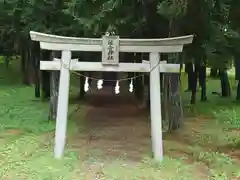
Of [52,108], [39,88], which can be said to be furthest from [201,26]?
[39,88]

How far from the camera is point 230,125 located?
12.3 meters

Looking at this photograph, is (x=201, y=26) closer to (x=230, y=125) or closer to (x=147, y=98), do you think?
(x=230, y=125)

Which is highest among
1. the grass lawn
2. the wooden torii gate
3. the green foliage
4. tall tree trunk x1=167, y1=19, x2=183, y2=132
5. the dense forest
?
the dense forest

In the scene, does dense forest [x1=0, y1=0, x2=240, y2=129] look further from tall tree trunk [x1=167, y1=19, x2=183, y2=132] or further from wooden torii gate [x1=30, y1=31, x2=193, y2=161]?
wooden torii gate [x1=30, y1=31, x2=193, y2=161]

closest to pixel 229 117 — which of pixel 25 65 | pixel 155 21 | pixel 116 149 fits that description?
pixel 155 21

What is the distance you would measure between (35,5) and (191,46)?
4398mm

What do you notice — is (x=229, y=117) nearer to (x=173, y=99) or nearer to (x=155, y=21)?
(x=173, y=99)

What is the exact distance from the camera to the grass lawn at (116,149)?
6918mm

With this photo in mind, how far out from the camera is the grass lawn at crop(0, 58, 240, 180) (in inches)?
272

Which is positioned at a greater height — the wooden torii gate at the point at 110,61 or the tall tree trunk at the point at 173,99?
the wooden torii gate at the point at 110,61

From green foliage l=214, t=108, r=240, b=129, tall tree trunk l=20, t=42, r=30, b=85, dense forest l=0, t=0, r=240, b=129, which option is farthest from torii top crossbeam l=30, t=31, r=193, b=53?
tall tree trunk l=20, t=42, r=30, b=85

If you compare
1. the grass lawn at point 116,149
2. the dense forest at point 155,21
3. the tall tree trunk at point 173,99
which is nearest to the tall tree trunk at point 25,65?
the grass lawn at point 116,149

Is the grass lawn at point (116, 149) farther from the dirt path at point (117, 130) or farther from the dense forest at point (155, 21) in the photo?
the dense forest at point (155, 21)

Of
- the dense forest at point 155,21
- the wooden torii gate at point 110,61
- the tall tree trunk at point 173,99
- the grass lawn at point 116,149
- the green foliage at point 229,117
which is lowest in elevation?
the green foliage at point 229,117
